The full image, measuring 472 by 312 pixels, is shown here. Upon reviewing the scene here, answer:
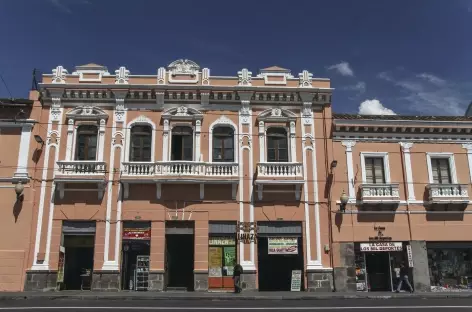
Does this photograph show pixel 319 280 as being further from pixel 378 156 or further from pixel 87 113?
pixel 87 113

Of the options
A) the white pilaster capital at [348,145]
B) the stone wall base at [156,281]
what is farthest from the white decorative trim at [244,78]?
the stone wall base at [156,281]

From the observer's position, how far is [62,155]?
23234mm

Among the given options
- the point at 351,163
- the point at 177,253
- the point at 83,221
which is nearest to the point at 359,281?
the point at 351,163

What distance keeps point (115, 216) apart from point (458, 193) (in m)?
17.1

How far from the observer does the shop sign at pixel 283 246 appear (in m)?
22.9

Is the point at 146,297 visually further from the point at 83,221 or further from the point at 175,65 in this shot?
the point at 175,65

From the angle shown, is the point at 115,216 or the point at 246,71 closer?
the point at 115,216

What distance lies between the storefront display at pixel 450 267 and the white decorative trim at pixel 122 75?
17.5 metres

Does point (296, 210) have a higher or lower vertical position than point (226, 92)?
lower

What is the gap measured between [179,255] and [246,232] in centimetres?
346

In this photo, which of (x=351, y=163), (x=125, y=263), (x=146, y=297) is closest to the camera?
(x=146, y=297)

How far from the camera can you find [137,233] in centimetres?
2264

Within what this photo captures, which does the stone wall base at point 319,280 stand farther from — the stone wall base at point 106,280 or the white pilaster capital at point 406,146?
the stone wall base at point 106,280

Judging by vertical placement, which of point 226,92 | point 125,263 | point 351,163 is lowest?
point 125,263
